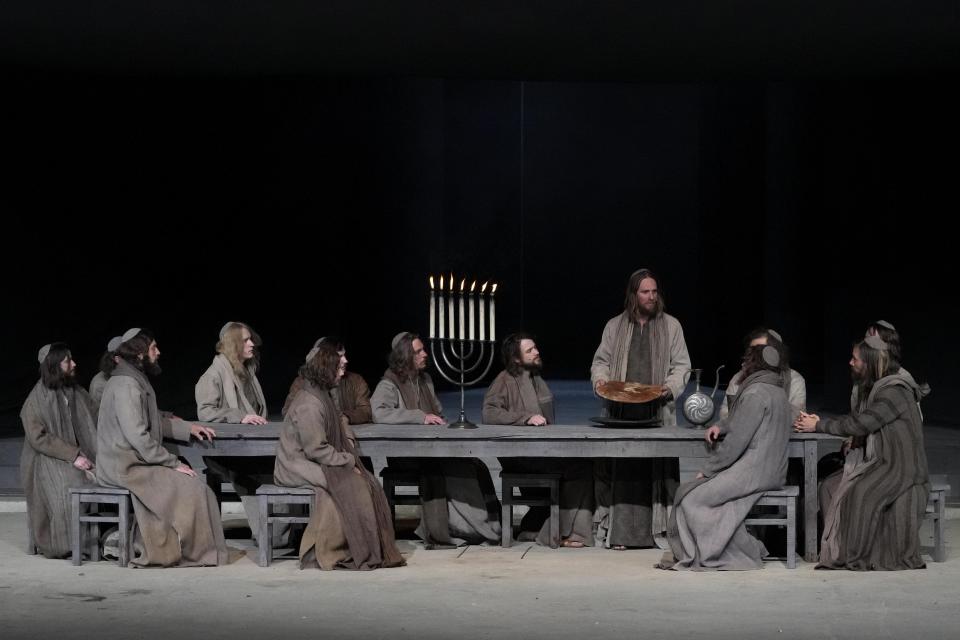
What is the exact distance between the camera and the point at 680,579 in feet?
21.8

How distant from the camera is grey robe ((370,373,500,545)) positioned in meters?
7.59

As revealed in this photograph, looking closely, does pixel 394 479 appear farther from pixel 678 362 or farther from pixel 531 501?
pixel 678 362

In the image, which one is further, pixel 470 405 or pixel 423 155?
pixel 423 155

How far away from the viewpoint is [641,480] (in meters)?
7.51

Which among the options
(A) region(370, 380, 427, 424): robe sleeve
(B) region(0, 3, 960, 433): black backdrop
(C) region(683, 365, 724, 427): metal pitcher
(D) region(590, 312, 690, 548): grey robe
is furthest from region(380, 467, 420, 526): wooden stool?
(B) region(0, 3, 960, 433): black backdrop

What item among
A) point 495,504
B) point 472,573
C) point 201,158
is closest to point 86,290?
point 201,158

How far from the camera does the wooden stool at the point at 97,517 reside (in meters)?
6.93

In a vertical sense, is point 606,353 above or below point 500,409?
above

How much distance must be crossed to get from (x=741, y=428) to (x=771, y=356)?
1.27ft

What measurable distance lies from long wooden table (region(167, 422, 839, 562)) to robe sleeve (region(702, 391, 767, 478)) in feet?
0.55

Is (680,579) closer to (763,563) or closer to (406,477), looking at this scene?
(763,563)

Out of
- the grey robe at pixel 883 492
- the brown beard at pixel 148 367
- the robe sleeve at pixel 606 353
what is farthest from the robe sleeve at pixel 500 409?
the brown beard at pixel 148 367

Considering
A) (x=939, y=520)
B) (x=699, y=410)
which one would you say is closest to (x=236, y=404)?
(x=699, y=410)

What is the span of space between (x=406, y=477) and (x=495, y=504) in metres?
0.51
